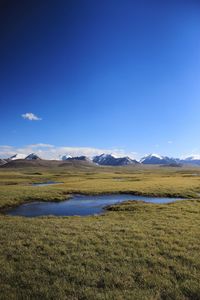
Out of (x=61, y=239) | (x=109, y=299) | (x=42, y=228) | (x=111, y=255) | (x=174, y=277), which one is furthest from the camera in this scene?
(x=42, y=228)

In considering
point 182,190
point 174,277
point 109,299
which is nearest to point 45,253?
point 109,299

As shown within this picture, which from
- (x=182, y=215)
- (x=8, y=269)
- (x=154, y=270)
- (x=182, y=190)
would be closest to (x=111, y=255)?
(x=154, y=270)

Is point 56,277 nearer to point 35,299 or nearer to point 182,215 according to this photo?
point 35,299

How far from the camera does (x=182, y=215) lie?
2719 centimetres

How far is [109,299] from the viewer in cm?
1032

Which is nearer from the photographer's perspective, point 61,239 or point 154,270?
point 154,270

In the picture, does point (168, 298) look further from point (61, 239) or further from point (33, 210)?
point (33, 210)

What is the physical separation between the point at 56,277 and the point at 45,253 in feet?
10.1

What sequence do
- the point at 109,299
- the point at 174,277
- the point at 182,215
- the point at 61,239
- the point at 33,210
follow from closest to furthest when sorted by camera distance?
the point at 109,299, the point at 174,277, the point at 61,239, the point at 182,215, the point at 33,210

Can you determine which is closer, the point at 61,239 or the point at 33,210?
the point at 61,239

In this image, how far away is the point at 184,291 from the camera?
1084 centimetres

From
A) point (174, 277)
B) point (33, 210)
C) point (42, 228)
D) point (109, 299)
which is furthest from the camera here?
point (33, 210)

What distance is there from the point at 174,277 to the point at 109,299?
3.56 m

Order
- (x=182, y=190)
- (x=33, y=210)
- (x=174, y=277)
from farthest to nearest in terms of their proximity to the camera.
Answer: (x=182, y=190), (x=33, y=210), (x=174, y=277)
